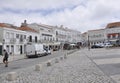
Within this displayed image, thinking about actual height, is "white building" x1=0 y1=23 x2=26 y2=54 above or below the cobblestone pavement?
above

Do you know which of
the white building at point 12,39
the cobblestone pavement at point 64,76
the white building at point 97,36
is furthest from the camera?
the white building at point 97,36

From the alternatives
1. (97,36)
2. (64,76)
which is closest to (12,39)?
(64,76)

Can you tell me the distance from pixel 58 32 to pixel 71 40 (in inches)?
939

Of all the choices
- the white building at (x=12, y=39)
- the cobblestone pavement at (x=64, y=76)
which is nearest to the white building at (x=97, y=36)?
the white building at (x=12, y=39)

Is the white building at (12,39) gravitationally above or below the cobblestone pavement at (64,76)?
above

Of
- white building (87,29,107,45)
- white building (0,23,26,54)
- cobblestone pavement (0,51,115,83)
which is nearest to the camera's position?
cobblestone pavement (0,51,115,83)

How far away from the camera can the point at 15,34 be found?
208 feet

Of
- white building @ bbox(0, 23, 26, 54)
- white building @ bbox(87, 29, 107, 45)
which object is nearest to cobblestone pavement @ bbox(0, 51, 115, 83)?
white building @ bbox(0, 23, 26, 54)

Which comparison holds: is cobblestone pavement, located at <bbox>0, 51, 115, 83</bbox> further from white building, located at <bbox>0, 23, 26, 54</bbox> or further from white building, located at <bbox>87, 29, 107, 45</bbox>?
white building, located at <bbox>87, 29, 107, 45</bbox>

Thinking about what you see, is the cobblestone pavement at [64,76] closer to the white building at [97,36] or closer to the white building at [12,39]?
the white building at [12,39]

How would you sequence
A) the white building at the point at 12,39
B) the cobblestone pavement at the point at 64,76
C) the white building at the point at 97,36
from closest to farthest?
the cobblestone pavement at the point at 64,76
the white building at the point at 12,39
the white building at the point at 97,36

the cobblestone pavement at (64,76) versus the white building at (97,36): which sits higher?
the white building at (97,36)

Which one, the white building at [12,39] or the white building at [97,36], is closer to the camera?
the white building at [12,39]

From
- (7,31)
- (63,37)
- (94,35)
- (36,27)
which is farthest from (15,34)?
(94,35)
